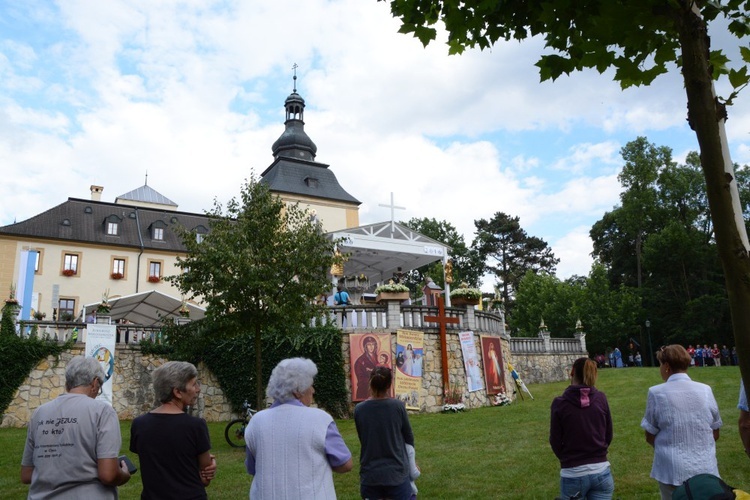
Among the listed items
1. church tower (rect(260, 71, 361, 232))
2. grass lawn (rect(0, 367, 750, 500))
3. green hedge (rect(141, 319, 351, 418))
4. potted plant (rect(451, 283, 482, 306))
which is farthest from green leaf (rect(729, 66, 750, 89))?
church tower (rect(260, 71, 361, 232))

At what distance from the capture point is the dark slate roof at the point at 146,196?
175 feet

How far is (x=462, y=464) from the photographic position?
33.0ft

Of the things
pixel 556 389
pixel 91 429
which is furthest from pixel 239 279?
pixel 556 389

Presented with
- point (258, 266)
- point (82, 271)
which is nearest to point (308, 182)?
point (82, 271)

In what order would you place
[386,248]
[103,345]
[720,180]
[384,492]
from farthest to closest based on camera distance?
[386,248] < [103,345] < [384,492] < [720,180]

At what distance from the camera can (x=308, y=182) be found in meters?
51.3

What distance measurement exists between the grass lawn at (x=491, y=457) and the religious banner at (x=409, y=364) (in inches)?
35.9

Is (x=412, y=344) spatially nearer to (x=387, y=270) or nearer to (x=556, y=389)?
(x=556, y=389)

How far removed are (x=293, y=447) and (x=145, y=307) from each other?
25014 millimetres

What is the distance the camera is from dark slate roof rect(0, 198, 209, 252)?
131ft

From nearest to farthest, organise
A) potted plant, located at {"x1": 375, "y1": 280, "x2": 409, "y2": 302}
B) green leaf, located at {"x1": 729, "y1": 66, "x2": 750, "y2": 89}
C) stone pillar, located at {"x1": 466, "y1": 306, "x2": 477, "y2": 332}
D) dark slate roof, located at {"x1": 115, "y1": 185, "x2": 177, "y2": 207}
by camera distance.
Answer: green leaf, located at {"x1": 729, "y1": 66, "x2": 750, "y2": 89}, potted plant, located at {"x1": 375, "y1": 280, "x2": 409, "y2": 302}, stone pillar, located at {"x1": 466, "y1": 306, "x2": 477, "y2": 332}, dark slate roof, located at {"x1": 115, "y1": 185, "x2": 177, "y2": 207}

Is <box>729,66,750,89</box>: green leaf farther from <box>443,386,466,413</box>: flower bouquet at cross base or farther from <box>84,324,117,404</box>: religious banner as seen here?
<box>84,324,117,404</box>: religious banner

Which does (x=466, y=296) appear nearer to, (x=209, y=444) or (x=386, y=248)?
(x=386, y=248)

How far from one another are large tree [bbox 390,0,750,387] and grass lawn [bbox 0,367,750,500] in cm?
575
